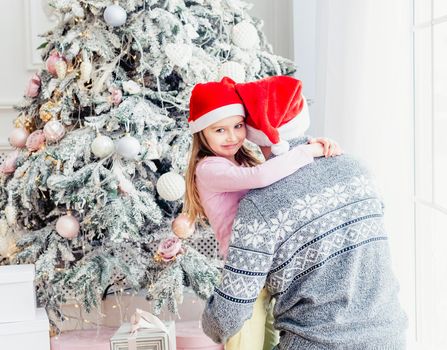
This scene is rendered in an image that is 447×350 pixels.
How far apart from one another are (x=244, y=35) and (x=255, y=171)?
123cm

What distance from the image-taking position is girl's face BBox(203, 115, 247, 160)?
5.70ft

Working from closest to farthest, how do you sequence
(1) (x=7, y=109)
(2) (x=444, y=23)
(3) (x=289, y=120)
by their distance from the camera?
(3) (x=289, y=120)
(2) (x=444, y=23)
(1) (x=7, y=109)

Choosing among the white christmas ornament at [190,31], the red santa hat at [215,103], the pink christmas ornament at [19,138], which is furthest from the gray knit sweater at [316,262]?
the pink christmas ornament at [19,138]

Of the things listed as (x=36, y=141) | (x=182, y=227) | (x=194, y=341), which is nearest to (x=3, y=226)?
(x=36, y=141)

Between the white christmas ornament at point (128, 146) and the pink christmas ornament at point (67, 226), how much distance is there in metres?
0.31

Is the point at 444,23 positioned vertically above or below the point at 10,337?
above

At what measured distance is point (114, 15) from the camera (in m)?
2.54

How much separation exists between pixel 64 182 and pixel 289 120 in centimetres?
108

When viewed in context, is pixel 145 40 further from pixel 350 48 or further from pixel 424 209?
pixel 424 209

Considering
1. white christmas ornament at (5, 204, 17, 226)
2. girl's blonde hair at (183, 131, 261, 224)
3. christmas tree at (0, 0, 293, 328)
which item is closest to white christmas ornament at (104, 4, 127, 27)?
christmas tree at (0, 0, 293, 328)

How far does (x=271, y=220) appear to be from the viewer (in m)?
1.56

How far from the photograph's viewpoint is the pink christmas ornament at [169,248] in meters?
2.62

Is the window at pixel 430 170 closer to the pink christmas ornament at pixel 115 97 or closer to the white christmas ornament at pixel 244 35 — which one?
the white christmas ornament at pixel 244 35

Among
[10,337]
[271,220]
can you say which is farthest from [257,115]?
[10,337]
